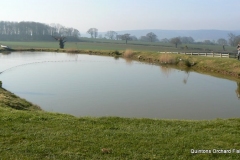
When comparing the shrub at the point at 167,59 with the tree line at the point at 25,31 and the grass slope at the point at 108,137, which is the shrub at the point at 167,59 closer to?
the grass slope at the point at 108,137

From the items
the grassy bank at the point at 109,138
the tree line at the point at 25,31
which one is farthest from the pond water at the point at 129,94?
the tree line at the point at 25,31

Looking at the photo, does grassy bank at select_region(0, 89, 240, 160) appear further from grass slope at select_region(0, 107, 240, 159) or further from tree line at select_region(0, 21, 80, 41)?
tree line at select_region(0, 21, 80, 41)

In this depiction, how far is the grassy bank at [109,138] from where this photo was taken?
15.6ft

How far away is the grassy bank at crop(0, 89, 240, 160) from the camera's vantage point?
4.74 meters

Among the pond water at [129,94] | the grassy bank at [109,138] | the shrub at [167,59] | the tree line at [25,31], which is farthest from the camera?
the tree line at [25,31]

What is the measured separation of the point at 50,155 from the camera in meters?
4.65

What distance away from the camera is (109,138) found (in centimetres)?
547

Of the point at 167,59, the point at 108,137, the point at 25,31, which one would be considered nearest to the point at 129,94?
the point at 108,137

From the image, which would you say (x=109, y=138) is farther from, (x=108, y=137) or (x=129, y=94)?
(x=129, y=94)

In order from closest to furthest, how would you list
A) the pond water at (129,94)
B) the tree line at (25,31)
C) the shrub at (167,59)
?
the pond water at (129,94)
the shrub at (167,59)
the tree line at (25,31)

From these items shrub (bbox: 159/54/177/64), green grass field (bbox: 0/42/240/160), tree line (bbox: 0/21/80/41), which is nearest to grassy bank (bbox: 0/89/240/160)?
green grass field (bbox: 0/42/240/160)

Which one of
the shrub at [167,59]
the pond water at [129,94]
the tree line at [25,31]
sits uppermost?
the tree line at [25,31]

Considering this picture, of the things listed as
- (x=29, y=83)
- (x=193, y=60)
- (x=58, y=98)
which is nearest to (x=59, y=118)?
(x=58, y=98)

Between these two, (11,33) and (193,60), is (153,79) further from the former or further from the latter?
(11,33)
